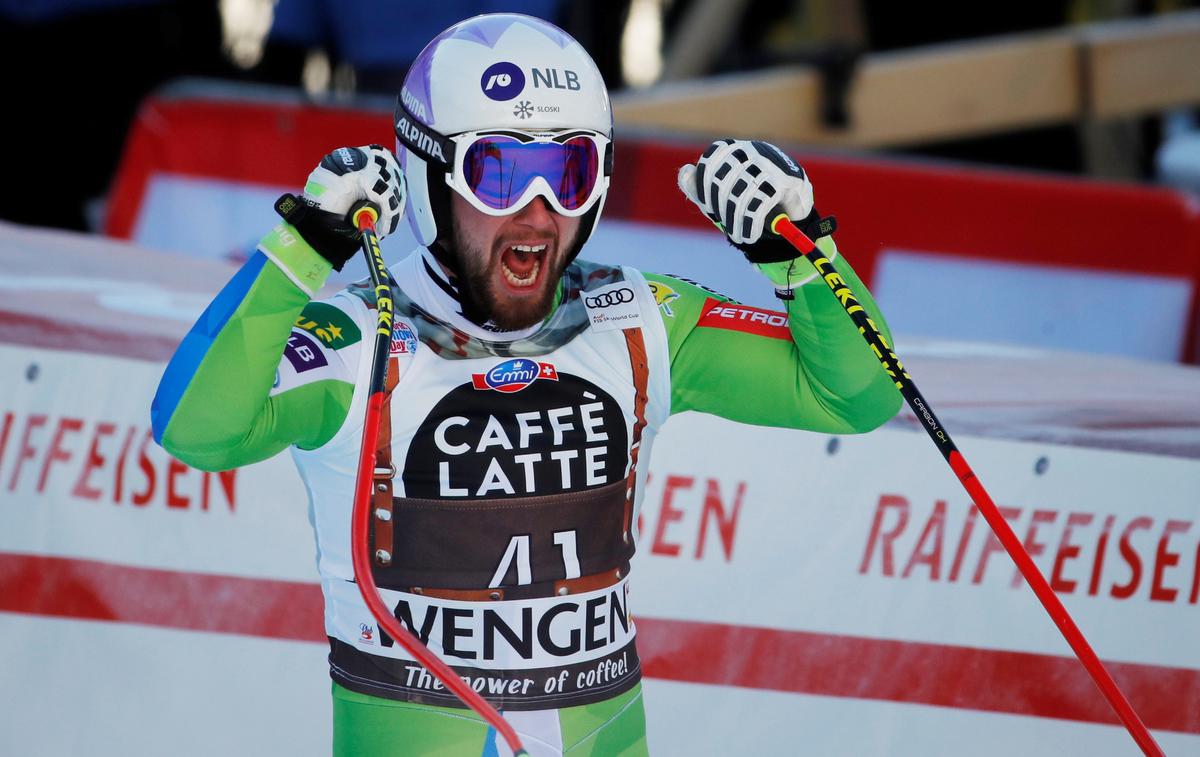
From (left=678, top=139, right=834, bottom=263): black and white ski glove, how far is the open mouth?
0.26 meters

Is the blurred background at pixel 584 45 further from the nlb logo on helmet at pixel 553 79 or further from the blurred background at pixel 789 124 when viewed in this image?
the nlb logo on helmet at pixel 553 79

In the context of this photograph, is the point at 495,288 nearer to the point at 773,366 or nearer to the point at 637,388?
the point at 637,388

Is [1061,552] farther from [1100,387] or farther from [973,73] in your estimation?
[973,73]

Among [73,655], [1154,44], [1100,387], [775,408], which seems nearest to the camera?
[775,408]

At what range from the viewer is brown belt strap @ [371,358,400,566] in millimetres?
2678

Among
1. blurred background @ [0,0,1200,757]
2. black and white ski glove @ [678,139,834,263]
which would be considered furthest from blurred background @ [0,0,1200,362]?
black and white ski glove @ [678,139,834,263]

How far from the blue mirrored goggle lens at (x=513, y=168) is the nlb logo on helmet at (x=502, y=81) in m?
0.07

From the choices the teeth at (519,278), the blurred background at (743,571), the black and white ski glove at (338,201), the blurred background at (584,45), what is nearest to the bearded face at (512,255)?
the teeth at (519,278)

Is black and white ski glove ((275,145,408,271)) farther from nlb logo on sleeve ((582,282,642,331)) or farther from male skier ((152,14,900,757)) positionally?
nlb logo on sleeve ((582,282,642,331))

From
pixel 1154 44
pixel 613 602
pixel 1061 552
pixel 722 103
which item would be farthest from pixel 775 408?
pixel 1154 44

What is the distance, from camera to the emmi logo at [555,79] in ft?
8.90

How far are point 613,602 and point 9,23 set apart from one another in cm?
491

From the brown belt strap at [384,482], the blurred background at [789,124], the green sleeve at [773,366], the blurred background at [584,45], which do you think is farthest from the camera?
the blurred background at [584,45]

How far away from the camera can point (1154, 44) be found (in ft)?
26.0
